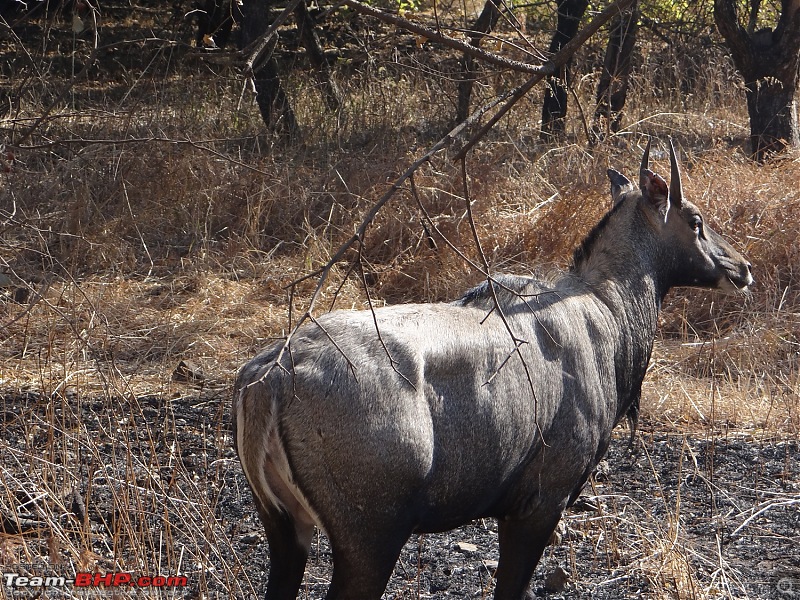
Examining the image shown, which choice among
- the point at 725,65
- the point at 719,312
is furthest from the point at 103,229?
the point at 725,65

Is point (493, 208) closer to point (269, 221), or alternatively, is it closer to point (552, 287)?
point (269, 221)

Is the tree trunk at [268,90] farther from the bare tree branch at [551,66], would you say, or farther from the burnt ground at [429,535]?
the bare tree branch at [551,66]

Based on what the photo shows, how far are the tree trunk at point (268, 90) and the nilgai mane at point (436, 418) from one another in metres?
7.51

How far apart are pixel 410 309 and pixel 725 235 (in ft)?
18.8

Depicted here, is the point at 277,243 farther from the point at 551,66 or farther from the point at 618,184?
the point at 551,66

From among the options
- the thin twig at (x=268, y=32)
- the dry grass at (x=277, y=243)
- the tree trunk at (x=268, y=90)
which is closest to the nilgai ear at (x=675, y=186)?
the dry grass at (x=277, y=243)

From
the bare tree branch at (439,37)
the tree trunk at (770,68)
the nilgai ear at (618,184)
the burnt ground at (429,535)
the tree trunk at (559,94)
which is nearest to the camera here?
Result: the bare tree branch at (439,37)

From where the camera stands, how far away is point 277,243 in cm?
987

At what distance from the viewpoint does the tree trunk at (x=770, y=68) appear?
11211mm

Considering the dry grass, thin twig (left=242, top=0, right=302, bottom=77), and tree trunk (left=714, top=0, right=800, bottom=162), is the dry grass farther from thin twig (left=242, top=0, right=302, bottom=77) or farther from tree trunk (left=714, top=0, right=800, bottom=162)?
thin twig (left=242, top=0, right=302, bottom=77)

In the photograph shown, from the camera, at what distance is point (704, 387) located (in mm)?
7344

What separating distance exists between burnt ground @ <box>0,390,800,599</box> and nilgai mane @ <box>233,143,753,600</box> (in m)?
0.50

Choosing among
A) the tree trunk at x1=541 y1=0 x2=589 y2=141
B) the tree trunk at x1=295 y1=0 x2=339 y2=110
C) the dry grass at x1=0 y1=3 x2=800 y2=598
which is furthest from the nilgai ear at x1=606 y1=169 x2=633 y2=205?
the tree trunk at x1=295 y1=0 x2=339 y2=110

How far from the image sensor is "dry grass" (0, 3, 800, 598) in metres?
6.89
